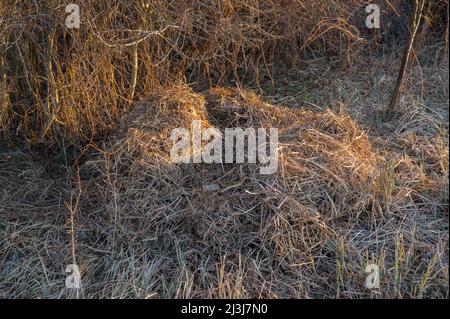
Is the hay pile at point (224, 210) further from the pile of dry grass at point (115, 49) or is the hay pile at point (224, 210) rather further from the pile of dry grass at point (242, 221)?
the pile of dry grass at point (115, 49)

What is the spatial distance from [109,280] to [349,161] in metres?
1.54

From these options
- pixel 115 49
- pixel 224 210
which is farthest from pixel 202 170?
pixel 115 49

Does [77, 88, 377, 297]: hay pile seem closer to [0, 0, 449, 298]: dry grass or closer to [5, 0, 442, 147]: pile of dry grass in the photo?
[0, 0, 449, 298]: dry grass

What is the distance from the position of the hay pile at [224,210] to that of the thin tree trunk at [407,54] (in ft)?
1.88

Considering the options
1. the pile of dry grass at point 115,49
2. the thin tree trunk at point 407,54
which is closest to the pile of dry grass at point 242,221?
the pile of dry grass at point 115,49

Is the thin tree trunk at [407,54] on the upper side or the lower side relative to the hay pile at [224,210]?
upper

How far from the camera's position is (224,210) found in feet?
10.0

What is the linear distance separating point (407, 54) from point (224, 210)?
176 centimetres

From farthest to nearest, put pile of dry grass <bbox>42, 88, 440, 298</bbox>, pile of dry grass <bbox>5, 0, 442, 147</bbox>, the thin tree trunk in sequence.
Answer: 1. the thin tree trunk
2. pile of dry grass <bbox>5, 0, 442, 147</bbox>
3. pile of dry grass <bbox>42, 88, 440, 298</bbox>

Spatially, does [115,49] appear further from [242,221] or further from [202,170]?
[242,221]

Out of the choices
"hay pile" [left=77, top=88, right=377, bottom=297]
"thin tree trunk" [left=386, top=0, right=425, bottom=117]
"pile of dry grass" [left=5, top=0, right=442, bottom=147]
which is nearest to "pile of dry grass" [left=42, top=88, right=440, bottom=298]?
"hay pile" [left=77, top=88, right=377, bottom=297]

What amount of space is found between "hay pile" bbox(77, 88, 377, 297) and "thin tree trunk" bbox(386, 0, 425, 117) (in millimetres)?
573

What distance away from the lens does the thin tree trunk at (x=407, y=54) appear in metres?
3.68

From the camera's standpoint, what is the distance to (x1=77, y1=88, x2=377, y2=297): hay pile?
281 cm
